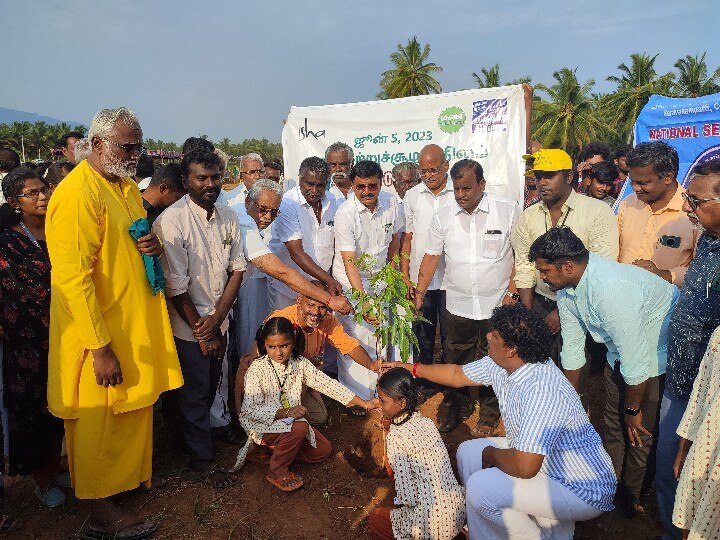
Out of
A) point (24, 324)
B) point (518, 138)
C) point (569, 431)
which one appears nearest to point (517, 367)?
point (569, 431)

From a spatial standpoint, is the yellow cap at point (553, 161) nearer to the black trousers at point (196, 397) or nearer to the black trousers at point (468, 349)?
the black trousers at point (468, 349)

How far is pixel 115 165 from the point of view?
2.80 meters

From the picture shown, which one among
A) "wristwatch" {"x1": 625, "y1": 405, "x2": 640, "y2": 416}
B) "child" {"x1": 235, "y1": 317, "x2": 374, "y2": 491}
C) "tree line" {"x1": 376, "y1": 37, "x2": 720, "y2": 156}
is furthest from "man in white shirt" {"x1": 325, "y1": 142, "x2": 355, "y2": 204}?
"tree line" {"x1": 376, "y1": 37, "x2": 720, "y2": 156}

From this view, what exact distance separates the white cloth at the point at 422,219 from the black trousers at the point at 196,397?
229cm

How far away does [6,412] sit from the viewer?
10.4 feet

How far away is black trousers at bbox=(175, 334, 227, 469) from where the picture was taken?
3371 mm

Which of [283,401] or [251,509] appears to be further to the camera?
[283,401]

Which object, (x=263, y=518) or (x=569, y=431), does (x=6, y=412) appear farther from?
(x=569, y=431)

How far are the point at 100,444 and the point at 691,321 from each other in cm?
338

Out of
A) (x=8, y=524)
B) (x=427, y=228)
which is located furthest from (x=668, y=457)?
(x=8, y=524)

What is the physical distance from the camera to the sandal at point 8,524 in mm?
3107

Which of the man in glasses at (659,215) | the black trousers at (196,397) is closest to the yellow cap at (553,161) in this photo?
the man in glasses at (659,215)

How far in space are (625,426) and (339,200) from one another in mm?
3630

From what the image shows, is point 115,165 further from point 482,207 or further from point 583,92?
point 583,92
